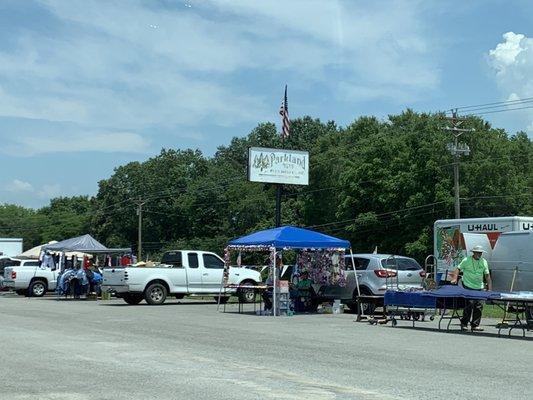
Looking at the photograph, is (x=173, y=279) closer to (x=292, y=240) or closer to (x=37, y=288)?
(x=292, y=240)

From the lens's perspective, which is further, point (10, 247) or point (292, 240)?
point (10, 247)

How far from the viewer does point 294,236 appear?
888 inches

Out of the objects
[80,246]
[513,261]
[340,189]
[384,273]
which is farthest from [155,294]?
[340,189]

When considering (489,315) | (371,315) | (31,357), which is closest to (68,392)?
(31,357)

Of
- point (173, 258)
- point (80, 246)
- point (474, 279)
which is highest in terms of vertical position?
point (80, 246)

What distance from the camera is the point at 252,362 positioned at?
11.4 metres

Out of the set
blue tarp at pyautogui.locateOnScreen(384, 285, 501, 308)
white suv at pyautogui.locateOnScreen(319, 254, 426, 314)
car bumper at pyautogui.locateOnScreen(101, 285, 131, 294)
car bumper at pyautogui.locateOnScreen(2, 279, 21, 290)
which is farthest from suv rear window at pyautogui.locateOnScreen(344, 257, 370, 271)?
car bumper at pyautogui.locateOnScreen(2, 279, 21, 290)

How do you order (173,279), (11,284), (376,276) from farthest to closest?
(11,284), (173,279), (376,276)

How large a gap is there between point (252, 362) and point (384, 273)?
12.0 m

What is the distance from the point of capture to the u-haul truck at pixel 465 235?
2302cm

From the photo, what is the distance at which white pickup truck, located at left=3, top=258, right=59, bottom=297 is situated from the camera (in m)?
35.2

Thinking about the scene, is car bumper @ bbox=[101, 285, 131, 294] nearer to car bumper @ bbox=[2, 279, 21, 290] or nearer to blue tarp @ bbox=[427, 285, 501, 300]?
car bumper @ bbox=[2, 279, 21, 290]

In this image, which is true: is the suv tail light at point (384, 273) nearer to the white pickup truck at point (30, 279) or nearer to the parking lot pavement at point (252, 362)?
the parking lot pavement at point (252, 362)

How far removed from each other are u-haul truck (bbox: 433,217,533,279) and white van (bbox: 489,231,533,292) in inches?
23.9
